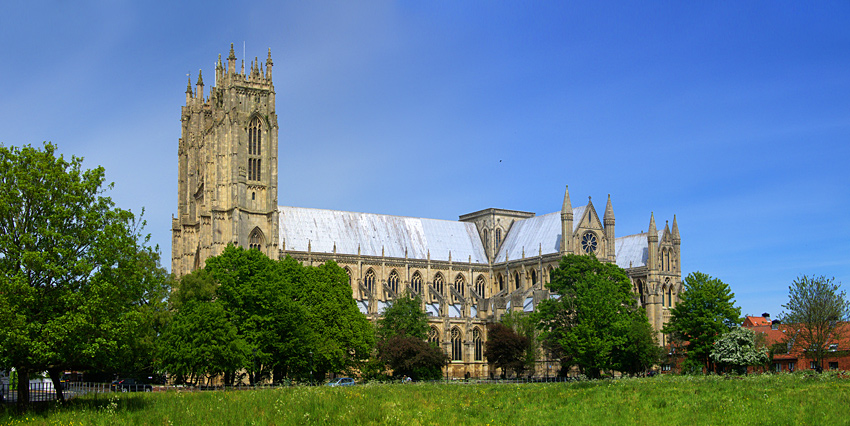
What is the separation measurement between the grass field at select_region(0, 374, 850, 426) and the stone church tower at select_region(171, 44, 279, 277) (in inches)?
1715

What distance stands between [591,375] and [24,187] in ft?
144

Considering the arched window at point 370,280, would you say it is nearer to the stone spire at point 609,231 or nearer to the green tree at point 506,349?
the green tree at point 506,349

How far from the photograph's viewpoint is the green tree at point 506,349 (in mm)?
81625

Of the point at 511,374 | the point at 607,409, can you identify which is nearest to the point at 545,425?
the point at 607,409

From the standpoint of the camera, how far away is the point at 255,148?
8869 cm

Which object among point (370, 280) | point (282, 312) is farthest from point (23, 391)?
point (370, 280)

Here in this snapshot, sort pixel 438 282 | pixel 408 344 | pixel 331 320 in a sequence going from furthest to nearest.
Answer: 1. pixel 438 282
2. pixel 408 344
3. pixel 331 320

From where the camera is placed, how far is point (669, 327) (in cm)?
7550

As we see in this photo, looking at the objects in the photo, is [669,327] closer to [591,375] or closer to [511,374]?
[591,375]

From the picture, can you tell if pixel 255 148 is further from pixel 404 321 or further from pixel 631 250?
pixel 631 250

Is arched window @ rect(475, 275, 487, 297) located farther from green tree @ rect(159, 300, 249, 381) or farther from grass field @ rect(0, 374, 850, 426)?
grass field @ rect(0, 374, 850, 426)

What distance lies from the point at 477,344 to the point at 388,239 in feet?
47.7

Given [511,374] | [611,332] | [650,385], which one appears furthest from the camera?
[511,374]

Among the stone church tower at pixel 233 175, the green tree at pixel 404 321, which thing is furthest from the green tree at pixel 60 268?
the stone church tower at pixel 233 175
